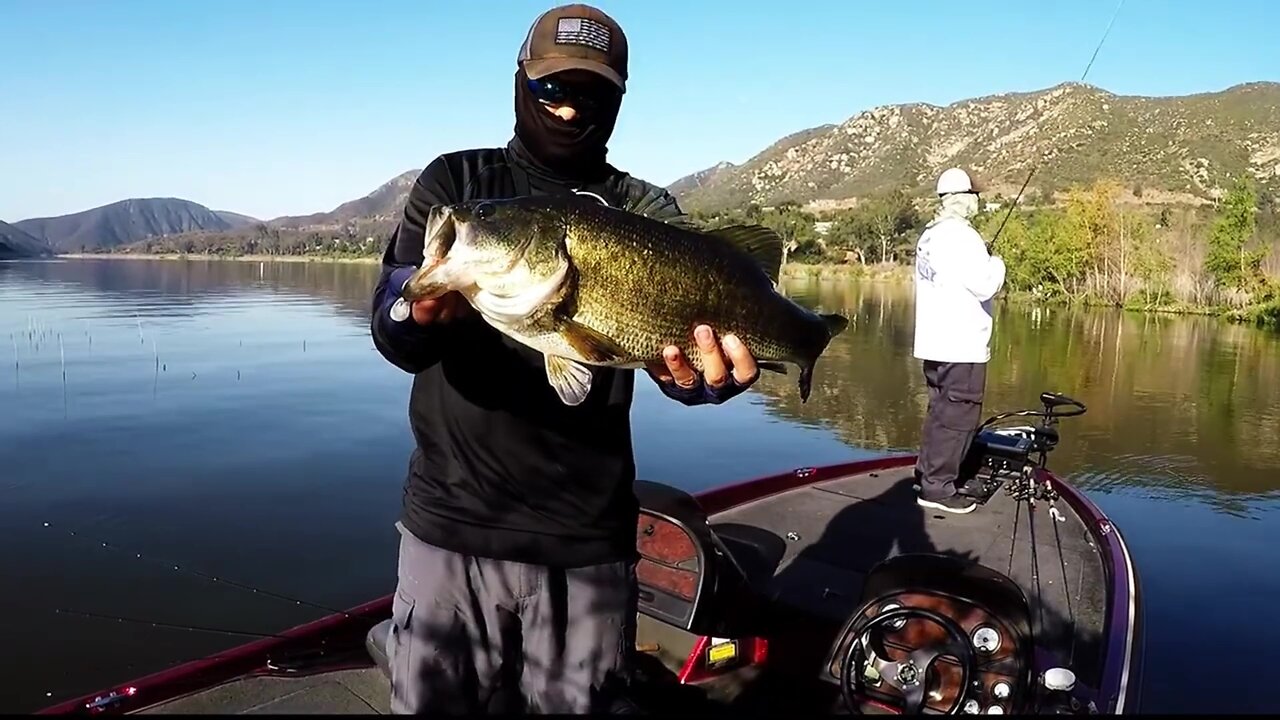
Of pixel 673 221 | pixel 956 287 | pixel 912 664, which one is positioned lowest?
pixel 912 664

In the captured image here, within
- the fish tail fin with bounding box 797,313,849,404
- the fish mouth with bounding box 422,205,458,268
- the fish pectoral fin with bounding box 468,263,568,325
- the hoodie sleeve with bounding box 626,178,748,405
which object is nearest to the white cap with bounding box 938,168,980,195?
the fish tail fin with bounding box 797,313,849,404

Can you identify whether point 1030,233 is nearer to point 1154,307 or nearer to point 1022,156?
point 1154,307

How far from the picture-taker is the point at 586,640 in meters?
2.88

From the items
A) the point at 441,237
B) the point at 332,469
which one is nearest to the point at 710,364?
the point at 441,237

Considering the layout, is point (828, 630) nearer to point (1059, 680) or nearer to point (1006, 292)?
point (1059, 680)

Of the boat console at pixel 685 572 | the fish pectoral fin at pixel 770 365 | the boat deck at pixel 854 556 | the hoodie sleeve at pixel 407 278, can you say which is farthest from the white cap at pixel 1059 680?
the hoodie sleeve at pixel 407 278

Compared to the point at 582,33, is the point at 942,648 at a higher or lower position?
lower

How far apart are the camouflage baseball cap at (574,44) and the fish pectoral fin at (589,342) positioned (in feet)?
2.90

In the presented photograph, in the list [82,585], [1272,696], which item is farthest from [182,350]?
[1272,696]

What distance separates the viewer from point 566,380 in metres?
2.57

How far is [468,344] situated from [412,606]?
0.86 metres

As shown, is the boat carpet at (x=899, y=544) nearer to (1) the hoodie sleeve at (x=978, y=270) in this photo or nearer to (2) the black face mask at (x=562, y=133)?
(1) the hoodie sleeve at (x=978, y=270)

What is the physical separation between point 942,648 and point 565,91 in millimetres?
2840

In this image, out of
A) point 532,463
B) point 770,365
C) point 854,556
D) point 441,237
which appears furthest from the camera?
point 854,556
